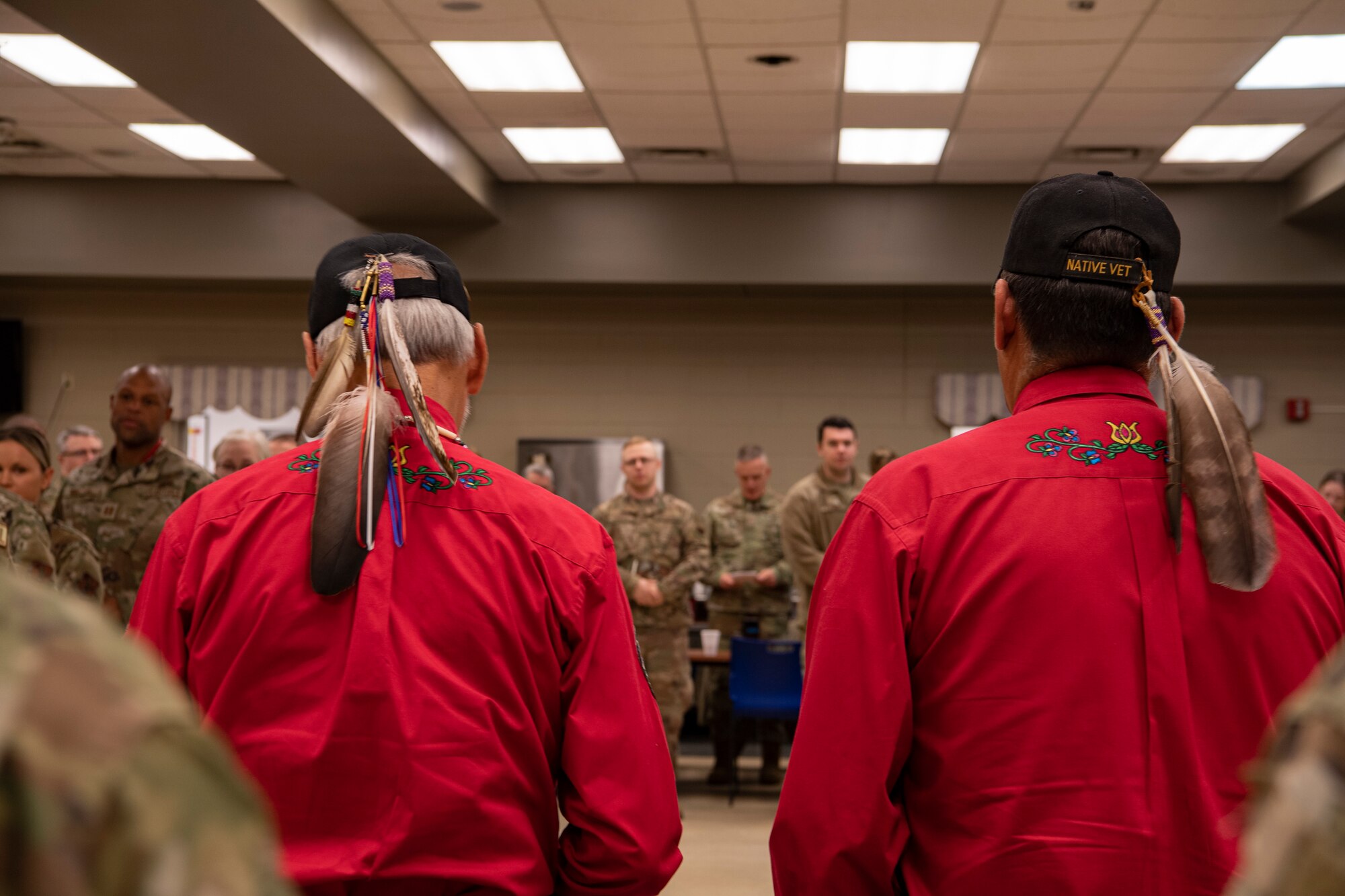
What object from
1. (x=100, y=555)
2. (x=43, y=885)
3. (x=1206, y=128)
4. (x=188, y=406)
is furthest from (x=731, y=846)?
(x=188, y=406)

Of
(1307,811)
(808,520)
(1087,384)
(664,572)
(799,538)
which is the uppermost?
(1087,384)

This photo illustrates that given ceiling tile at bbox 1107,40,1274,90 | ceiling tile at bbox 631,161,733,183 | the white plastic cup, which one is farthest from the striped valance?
ceiling tile at bbox 1107,40,1274,90

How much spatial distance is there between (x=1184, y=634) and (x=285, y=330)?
31.7ft

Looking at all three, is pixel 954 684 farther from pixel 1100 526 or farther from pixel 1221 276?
pixel 1221 276

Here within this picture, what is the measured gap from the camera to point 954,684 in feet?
4.54

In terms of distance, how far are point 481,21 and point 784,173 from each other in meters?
3.30

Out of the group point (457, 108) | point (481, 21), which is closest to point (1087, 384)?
point (481, 21)

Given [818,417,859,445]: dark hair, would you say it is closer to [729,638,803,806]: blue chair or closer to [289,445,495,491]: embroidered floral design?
[729,638,803,806]: blue chair

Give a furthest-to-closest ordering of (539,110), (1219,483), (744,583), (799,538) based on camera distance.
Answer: (744,583), (539,110), (799,538), (1219,483)

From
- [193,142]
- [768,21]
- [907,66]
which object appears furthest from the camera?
[193,142]

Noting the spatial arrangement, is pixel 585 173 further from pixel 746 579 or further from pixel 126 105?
pixel 746 579

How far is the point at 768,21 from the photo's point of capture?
5.96 metres

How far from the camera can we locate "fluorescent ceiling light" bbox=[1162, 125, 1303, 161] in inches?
297

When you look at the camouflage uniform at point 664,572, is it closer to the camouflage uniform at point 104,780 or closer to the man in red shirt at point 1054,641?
the man in red shirt at point 1054,641
